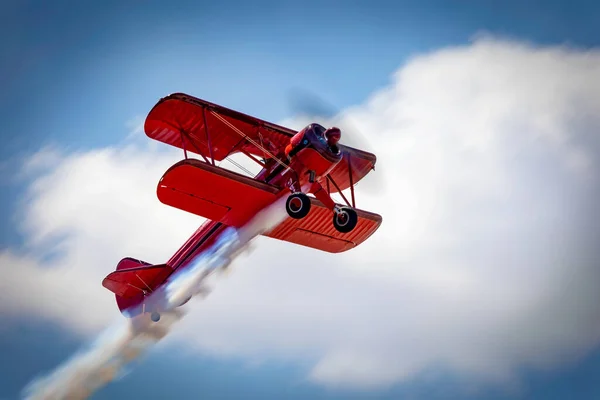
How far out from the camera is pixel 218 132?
24.4 m

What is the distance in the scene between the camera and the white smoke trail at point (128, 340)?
24.8 m

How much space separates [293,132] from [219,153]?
75.5 inches

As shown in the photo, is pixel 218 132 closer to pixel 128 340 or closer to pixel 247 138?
pixel 247 138

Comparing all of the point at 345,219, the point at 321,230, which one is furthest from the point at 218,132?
the point at 345,219

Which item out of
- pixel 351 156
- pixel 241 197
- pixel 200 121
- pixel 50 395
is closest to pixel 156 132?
pixel 200 121

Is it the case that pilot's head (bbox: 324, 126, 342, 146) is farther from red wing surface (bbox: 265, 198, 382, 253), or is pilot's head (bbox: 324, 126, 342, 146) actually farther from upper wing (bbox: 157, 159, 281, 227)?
red wing surface (bbox: 265, 198, 382, 253)

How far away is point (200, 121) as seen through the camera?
23.9 m

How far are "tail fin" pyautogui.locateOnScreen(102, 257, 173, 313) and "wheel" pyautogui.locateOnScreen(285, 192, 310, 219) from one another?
4194mm

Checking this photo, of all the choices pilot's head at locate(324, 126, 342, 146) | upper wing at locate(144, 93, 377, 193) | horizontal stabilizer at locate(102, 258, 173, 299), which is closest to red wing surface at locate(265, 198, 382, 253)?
upper wing at locate(144, 93, 377, 193)

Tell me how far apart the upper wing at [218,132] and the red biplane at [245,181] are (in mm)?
21

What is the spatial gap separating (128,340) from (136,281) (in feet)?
5.41

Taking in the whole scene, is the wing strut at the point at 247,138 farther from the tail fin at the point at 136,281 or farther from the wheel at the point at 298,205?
the tail fin at the point at 136,281

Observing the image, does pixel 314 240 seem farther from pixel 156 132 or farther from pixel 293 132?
pixel 156 132

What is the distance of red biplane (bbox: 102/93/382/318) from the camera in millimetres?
22500
